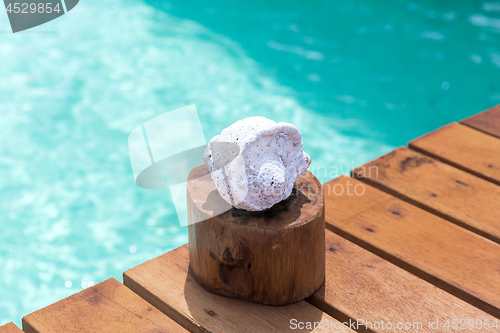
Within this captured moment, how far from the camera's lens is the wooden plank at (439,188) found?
141 cm

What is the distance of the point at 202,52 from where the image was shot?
3799mm

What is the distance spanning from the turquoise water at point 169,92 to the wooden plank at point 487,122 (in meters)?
1.10

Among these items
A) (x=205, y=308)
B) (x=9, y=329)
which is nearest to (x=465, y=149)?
(x=205, y=308)

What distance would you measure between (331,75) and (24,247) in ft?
7.81

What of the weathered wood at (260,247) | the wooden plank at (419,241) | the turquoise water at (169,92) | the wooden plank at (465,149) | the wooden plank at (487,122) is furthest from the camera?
the turquoise water at (169,92)

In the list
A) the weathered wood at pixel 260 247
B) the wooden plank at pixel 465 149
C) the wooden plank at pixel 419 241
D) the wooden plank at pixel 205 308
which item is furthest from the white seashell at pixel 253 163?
the wooden plank at pixel 465 149

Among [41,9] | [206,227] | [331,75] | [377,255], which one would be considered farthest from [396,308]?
[41,9]

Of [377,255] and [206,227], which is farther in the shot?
[377,255]

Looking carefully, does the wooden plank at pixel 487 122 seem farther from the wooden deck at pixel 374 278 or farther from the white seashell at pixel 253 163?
the white seashell at pixel 253 163

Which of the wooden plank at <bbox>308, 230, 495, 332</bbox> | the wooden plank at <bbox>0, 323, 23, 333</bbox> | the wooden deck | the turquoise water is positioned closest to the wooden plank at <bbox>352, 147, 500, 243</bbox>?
the wooden deck

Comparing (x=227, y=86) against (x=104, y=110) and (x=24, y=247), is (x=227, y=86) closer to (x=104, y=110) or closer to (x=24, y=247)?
(x=104, y=110)

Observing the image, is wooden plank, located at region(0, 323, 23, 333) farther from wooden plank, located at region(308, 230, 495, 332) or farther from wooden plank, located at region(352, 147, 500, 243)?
wooden plank, located at region(352, 147, 500, 243)

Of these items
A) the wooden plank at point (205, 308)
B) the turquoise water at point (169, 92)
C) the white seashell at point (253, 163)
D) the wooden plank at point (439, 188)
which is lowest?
the turquoise water at point (169, 92)

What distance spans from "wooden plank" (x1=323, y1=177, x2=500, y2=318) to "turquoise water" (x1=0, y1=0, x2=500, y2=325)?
127cm
